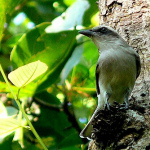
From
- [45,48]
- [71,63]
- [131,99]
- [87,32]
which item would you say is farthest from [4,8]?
[131,99]

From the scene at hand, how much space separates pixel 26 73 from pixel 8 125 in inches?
15.7

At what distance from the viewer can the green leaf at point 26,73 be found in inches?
91.2

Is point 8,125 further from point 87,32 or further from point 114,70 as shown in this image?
point 87,32

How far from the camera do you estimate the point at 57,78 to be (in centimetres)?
310

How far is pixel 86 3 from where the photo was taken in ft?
11.5

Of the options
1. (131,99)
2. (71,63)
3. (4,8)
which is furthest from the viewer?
(71,63)

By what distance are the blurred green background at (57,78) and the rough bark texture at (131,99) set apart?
38cm

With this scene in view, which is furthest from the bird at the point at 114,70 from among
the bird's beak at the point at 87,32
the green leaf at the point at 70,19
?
the green leaf at the point at 70,19

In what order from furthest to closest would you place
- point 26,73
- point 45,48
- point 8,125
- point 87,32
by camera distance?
point 87,32
point 45,48
point 8,125
point 26,73

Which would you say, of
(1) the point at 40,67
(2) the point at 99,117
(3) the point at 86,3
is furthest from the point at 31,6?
(2) the point at 99,117

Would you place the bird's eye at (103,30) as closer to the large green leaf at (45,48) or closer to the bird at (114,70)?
the bird at (114,70)

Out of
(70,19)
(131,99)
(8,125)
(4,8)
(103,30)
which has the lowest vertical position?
(131,99)

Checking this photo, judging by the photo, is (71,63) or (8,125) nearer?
(8,125)

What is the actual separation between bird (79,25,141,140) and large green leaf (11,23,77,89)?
0.29 meters
